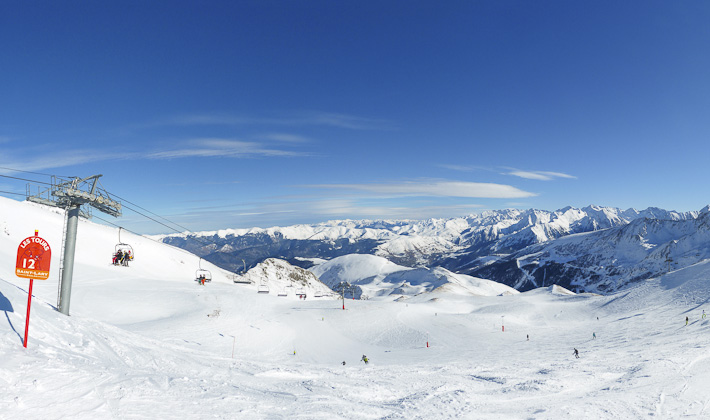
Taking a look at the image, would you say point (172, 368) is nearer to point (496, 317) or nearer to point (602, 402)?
point (602, 402)

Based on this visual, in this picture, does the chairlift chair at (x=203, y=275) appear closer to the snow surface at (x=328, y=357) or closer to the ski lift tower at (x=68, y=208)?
the snow surface at (x=328, y=357)

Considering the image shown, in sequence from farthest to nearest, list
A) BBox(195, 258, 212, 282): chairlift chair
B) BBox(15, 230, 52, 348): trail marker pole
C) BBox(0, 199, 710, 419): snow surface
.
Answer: BBox(195, 258, 212, 282): chairlift chair
BBox(15, 230, 52, 348): trail marker pole
BBox(0, 199, 710, 419): snow surface

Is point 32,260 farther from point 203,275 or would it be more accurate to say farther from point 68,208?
point 203,275

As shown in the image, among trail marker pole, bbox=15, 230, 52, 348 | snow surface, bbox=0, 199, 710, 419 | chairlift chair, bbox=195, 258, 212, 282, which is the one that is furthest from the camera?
chairlift chair, bbox=195, 258, 212, 282

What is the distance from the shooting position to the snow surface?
11.0 metres

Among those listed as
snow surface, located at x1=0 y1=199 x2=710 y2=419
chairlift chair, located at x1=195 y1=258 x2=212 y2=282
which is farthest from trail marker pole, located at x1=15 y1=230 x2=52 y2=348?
chairlift chair, located at x1=195 y1=258 x2=212 y2=282

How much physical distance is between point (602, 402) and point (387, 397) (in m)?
9.21

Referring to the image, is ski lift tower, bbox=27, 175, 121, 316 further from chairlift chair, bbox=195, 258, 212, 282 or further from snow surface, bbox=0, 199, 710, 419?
chairlift chair, bbox=195, 258, 212, 282

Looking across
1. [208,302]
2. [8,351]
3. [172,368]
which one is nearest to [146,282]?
[208,302]

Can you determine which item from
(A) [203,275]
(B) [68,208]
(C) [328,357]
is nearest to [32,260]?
(B) [68,208]

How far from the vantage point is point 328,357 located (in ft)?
119

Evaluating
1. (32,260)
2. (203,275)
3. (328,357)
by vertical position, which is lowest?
(328,357)

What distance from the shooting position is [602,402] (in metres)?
14.7

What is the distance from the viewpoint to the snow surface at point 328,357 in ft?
36.1
